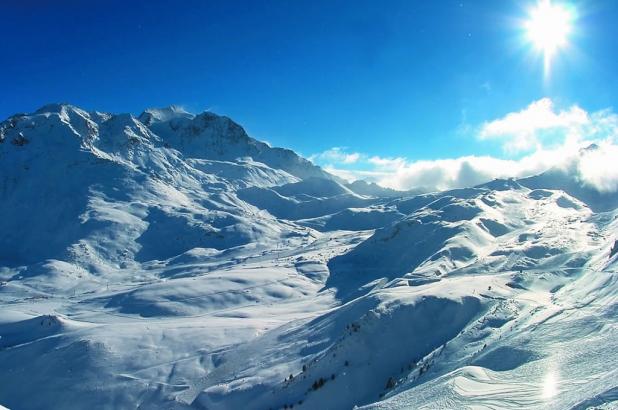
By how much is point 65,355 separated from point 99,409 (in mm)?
13541

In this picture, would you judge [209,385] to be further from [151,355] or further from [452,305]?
[452,305]

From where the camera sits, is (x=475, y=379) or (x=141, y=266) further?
→ (x=141, y=266)

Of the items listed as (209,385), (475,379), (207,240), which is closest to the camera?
(475,379)

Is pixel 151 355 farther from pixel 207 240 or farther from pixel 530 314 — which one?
pixel 207 240

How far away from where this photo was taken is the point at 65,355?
5784 cm

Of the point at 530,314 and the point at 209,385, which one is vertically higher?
the point at 530,314

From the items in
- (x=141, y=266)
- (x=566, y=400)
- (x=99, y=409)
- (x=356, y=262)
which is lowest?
(x=99, y=409)

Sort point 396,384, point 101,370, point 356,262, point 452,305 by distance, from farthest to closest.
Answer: point 356,262, point 101,370, point 452,305, point 396,384

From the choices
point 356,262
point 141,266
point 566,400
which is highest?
point 141,266

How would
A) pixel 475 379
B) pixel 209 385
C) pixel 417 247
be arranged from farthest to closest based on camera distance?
pixel 417 247, pixel 209 385, pixel 475 379

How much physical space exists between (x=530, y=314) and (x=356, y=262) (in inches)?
3587

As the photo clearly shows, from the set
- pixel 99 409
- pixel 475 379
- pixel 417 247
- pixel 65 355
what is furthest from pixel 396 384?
pixel 417 247

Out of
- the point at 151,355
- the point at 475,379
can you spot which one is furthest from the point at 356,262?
the point at 475,379

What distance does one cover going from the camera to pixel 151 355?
191 ft
